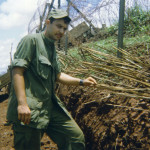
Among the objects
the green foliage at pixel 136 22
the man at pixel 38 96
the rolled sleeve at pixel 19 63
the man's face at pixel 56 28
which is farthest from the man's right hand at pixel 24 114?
the green foliage at pixel 136 22

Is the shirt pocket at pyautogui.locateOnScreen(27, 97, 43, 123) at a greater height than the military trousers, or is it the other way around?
the shirt pocket at pyautogui.locateOnScreen(27, 97, 43, 123)

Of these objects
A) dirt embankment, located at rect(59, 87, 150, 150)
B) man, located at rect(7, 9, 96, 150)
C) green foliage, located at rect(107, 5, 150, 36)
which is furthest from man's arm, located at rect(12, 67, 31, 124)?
green foliage, located at rect(107, 5, 150, 36)

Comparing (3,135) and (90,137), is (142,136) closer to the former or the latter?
(90,137)

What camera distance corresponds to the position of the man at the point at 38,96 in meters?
1.72

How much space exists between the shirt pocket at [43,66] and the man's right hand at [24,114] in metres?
0.35

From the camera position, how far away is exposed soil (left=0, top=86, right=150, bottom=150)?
6.12 feet

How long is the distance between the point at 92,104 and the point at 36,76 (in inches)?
42.8

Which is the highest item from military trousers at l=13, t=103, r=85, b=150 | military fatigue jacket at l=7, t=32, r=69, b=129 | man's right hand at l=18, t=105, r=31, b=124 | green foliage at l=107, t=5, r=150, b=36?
green foliage at l=107, t=5, r=150, b=36

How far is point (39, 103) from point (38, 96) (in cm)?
7

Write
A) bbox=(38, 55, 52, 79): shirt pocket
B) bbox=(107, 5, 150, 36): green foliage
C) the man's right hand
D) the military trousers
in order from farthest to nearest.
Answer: bbox=(107, 5, 150, 36): green foliage, the military trousers, bbox=(38, 55, 52, 79): shirt pocket, the man's right hand

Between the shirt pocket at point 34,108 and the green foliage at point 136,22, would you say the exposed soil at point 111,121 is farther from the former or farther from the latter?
the green foliage at point 136,22

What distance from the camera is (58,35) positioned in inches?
76.1

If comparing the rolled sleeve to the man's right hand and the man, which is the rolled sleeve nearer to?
the man

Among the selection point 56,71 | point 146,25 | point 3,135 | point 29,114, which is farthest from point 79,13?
point 29,114
